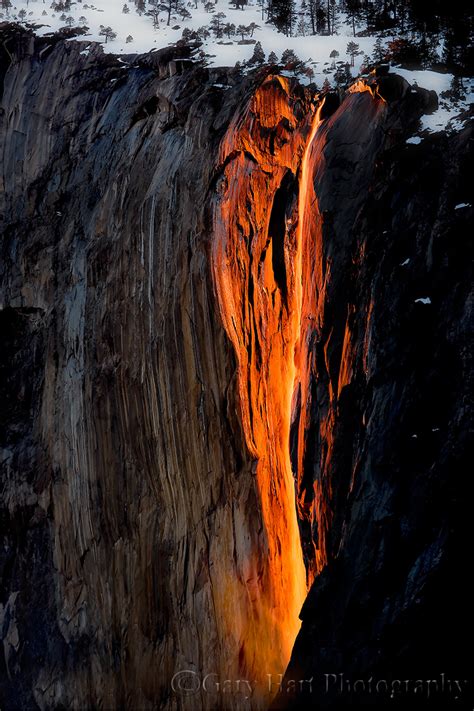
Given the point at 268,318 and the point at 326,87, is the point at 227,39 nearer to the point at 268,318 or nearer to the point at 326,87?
the point at 326,87

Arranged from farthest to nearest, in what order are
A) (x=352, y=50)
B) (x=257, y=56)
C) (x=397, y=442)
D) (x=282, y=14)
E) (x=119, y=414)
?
1. (x=282, y=14)
2. (x=352, y=50)
3. (x=257, y=56)
4. (x=119, y=414)
5. (x=397, y=442)

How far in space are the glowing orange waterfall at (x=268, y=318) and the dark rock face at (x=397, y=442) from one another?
1.53 meters

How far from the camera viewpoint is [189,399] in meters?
14.3

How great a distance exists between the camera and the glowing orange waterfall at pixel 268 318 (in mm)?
14203

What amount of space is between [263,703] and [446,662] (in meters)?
4.73

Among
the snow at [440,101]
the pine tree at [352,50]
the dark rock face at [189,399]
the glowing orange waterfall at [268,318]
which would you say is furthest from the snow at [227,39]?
the glowing orange waterfall at [268,318]

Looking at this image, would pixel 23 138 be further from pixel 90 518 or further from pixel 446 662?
pixel 446 662

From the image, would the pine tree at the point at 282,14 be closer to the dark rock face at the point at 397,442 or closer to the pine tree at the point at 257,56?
the pine tree at the point at 257,56

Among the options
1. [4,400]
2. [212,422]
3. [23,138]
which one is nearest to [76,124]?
[23,138]

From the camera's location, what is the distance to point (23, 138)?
1806 centimetres

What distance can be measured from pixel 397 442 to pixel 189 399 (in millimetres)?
4523

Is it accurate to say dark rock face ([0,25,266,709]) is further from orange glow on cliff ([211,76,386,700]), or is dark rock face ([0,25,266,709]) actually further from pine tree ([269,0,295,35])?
pine tree ([269,0,295,35])

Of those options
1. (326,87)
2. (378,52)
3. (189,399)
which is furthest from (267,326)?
(378,52)

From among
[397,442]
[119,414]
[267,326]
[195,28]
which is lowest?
[397,442]
